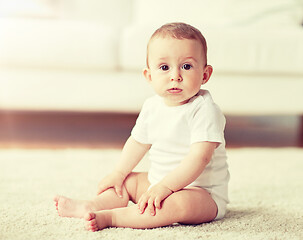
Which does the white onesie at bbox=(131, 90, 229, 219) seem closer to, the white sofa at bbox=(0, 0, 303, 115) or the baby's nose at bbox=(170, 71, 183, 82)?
the baby's nose at bbox=(170, 71, 183, 82)

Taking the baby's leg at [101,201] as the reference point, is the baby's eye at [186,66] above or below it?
above

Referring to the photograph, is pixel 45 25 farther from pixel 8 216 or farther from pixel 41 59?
pixel 8 216

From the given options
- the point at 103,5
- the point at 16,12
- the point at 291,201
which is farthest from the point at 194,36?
the point at 103,5

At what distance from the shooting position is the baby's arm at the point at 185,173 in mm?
741

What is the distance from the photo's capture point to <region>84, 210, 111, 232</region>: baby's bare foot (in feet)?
2.33

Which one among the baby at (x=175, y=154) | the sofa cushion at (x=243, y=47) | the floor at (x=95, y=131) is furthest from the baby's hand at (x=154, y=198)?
the floor at (x=95, y=131)

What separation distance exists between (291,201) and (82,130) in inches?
50.2

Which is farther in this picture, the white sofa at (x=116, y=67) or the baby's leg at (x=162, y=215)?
the white sofa at (x=116, y=67)

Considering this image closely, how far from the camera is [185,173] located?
2.46ft

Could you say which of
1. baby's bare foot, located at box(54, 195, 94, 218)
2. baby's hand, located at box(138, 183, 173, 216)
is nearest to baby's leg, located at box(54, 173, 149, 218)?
baby's bare foot, located at box(54, 195, 94, 218)

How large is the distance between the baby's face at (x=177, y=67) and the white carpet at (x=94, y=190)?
9.2 inches

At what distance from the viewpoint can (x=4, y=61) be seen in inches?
61.8

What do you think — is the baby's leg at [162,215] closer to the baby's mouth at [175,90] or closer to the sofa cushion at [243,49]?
the baby's mouth at [175,90]

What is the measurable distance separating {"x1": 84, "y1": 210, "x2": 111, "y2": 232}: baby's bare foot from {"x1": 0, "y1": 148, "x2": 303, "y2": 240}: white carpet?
0.01 meters
